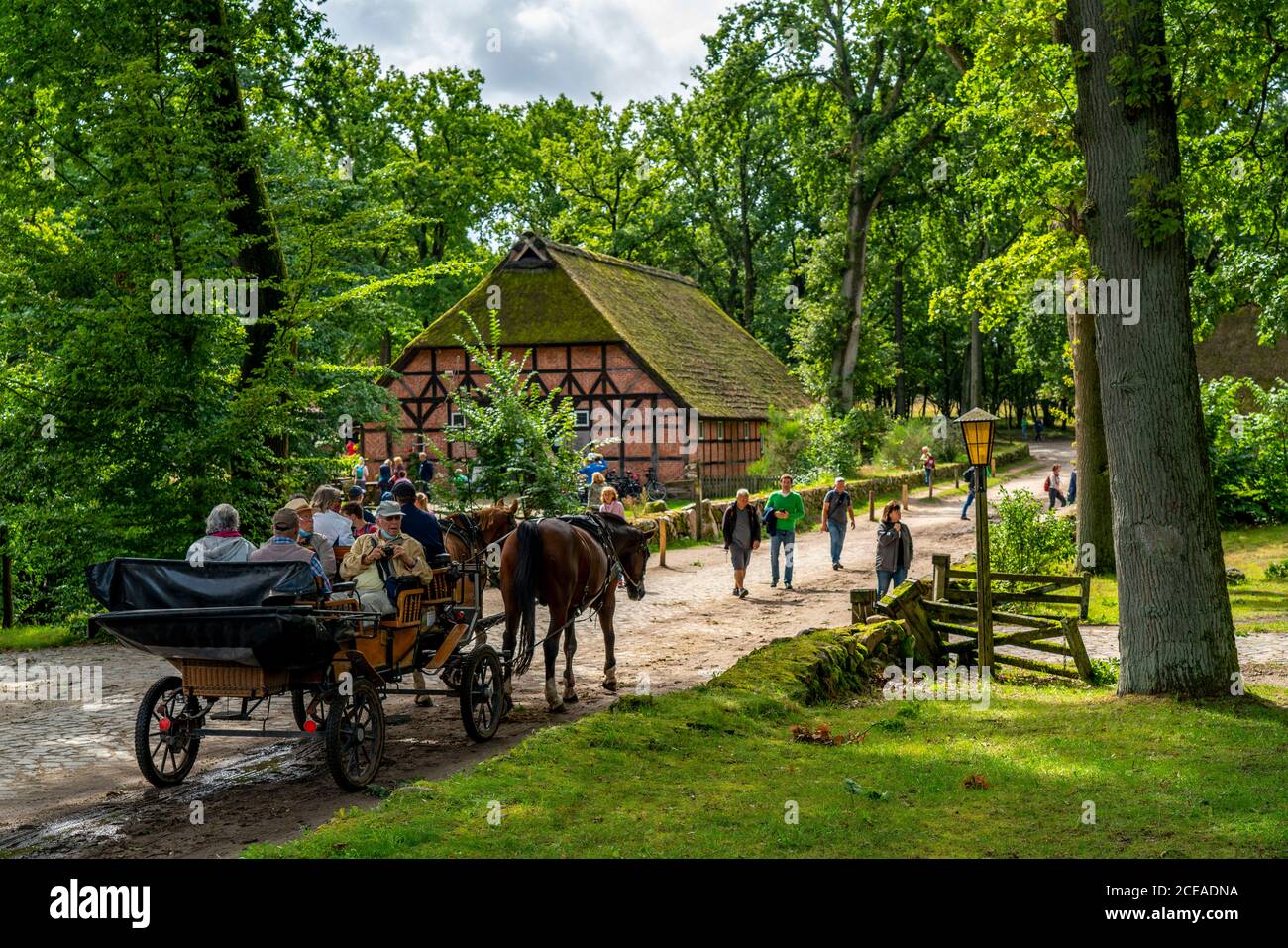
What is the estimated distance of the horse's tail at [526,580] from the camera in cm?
1089

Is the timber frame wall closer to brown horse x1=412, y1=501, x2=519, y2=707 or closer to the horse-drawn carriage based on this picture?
brown horse x1=412, y1=501, x2=519, y2=707

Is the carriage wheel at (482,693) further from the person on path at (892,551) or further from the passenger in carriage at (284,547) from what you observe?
the person on path at (892,551)

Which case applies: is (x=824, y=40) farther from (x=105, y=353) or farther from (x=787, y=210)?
(x=105, y=353)

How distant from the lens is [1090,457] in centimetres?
2109

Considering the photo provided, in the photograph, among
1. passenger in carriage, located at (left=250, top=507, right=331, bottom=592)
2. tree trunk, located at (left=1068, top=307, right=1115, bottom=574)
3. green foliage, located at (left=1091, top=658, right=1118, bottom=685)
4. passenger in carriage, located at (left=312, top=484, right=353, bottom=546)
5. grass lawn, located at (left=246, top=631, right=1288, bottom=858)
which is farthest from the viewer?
tree trunk, located at (left=1068, top=307, right=1115, bottom=574)

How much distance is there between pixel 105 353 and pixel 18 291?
1281mm

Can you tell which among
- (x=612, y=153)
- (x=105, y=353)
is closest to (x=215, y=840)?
(x=105, y=353)

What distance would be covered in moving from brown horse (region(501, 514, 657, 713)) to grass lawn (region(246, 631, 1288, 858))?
1.49 meters

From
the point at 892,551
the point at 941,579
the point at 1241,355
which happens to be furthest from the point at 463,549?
the point at 1241,355

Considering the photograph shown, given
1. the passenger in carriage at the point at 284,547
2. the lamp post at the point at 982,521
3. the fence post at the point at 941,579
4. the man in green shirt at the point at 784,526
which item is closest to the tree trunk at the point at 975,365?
the man in green shirt at the point at 784,526

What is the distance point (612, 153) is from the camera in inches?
2302

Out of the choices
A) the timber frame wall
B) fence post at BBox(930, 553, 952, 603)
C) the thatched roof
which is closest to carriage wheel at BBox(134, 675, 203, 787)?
fence post at BBox(930, 553, 952, 603)

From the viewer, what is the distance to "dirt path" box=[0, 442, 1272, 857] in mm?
7602

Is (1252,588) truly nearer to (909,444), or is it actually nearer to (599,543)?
(599,543)
